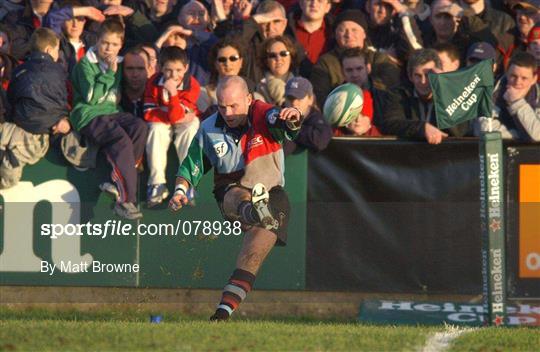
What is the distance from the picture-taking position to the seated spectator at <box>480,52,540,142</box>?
1257 cm

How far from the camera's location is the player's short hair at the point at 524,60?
12789 millimetres

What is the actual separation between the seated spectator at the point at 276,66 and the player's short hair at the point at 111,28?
1.47 metres

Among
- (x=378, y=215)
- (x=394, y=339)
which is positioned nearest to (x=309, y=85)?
(x=378, y=215)

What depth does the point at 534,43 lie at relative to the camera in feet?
44.7

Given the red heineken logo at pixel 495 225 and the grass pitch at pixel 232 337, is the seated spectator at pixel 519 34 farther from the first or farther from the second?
the grass pitch at pixel 232 337

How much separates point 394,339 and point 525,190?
3.63 meters

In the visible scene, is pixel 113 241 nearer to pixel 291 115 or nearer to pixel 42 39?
pixel 42 39

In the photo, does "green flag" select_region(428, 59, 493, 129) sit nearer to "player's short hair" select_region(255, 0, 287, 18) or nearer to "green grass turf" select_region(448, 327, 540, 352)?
"player's short hair" select_region(255, 0, 287, 18)

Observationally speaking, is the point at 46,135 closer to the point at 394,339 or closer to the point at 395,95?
the point at 395,95

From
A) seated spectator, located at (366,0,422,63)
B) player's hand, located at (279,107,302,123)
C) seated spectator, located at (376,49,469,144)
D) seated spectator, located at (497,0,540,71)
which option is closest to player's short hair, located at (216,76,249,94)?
player's hand, located at (279,107,302,123)

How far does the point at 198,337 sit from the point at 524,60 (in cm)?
526

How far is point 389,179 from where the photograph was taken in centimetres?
1270

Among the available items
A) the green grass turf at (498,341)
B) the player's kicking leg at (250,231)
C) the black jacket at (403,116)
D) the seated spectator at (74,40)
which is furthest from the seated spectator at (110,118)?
the green grass turf at (498,341)

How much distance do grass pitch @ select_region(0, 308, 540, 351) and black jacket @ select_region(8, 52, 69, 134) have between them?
2.82 meters
